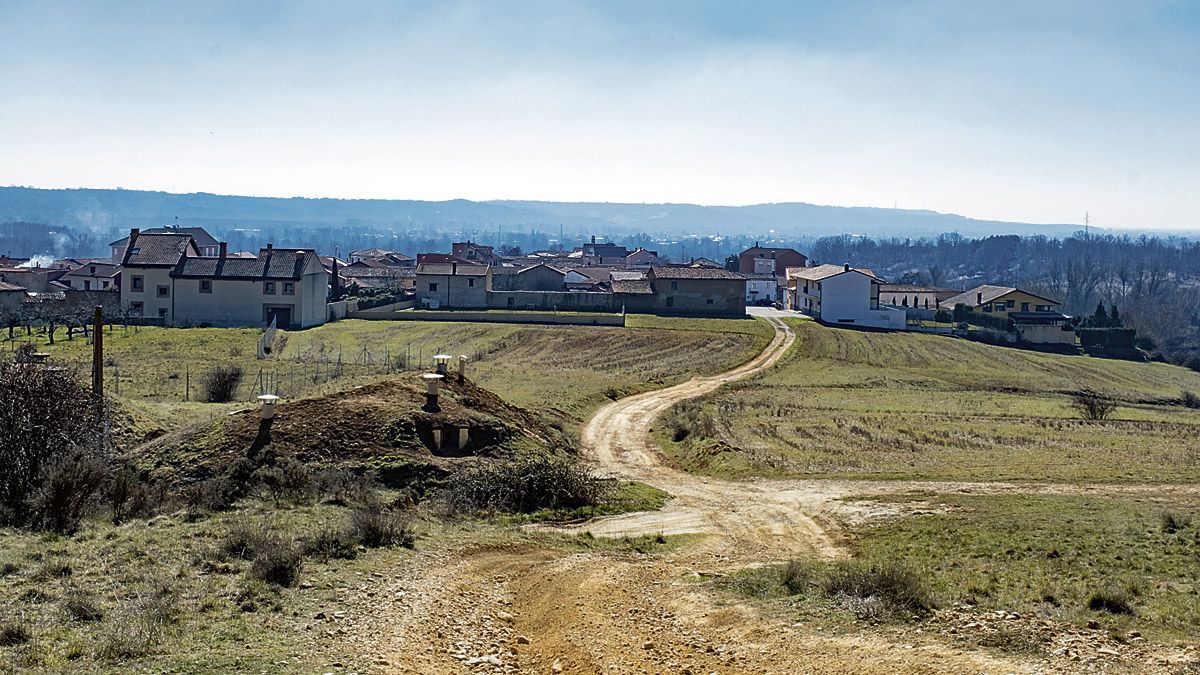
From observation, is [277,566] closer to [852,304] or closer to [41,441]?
[41,441]

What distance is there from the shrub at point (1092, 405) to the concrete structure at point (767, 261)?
8369 centimetres

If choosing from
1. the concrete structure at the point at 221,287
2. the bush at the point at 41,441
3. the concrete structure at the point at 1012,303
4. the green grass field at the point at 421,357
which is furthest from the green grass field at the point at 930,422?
the concrete structure at the point at 221,287

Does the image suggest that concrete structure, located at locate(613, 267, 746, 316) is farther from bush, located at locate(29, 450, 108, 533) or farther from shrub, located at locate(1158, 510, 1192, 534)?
bush, located at locate(29, 450, 108, 533)

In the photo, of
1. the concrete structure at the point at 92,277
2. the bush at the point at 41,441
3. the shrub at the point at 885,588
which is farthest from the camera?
the concrete structure at the point at 92,277

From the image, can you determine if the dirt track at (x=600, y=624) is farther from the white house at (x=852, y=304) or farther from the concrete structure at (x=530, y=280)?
the concrete structure at (x=530, y=280)

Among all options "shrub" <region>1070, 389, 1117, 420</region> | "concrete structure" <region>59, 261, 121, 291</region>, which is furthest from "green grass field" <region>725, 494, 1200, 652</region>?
"concrete structure" <region>59, 261, 121, 291</region>

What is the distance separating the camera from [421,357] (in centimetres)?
6250

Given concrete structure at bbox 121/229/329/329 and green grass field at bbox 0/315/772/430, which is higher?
concrete structure at bbox 121/229/329/329

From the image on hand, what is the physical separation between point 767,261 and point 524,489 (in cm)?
12521

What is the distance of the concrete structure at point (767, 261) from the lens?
14438cm

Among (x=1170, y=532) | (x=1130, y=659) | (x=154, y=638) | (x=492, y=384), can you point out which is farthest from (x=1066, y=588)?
(x=492, y=384)

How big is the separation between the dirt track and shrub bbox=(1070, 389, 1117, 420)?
31928 millimetres

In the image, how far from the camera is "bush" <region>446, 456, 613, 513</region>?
74.9 ft

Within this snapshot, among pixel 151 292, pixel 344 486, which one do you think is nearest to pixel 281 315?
pixel 151 292
